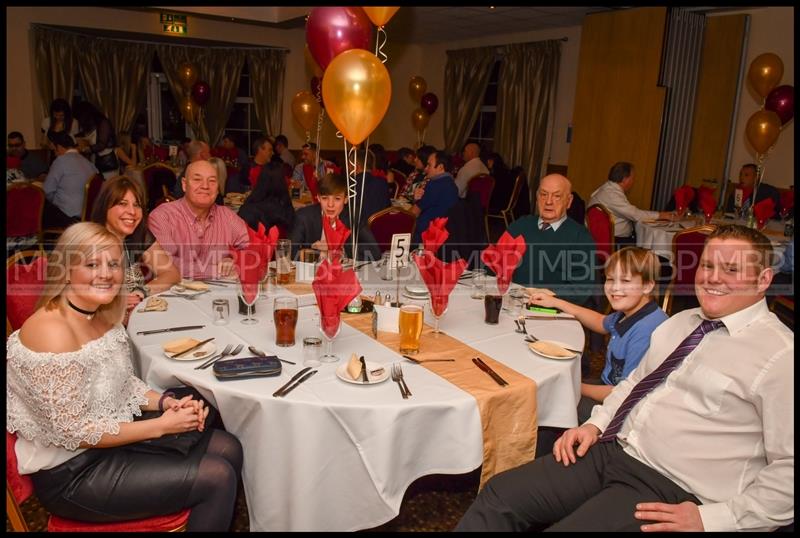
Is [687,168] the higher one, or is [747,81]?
[747,81]

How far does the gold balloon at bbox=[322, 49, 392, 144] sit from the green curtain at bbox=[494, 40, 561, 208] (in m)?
6.92

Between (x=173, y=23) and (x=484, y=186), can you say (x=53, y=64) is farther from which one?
(x=484, y=186)

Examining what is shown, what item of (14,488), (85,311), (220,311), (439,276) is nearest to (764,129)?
(439,276)

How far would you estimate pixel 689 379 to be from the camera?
161 cm

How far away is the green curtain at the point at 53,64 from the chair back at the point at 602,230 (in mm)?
8697

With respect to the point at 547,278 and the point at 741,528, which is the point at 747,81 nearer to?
the point at 547,278

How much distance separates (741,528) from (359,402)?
100 cm

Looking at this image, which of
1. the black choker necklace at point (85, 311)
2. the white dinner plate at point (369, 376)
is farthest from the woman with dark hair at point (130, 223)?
the white dinner plate at point (369, 376)

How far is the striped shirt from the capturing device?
9.76ft

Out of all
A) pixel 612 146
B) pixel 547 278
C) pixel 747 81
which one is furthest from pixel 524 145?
pixel 547 278

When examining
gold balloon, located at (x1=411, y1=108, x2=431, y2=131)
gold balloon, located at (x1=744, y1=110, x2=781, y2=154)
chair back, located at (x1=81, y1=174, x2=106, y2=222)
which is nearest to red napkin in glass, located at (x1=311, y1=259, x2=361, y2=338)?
chair back, located at (x1=81, y1=174, x2=106, y2=222)

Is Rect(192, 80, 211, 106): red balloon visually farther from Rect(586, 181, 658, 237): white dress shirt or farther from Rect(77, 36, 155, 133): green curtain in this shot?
Rect(586, 181, 658, 237): white dress shirt

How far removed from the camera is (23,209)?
15.9ft

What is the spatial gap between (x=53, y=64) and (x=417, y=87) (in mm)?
6005
